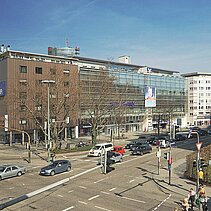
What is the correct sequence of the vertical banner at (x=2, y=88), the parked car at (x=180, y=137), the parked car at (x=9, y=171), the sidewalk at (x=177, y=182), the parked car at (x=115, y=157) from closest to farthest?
the sidewalk at (x=177, y=182) → the parked car at (x=9, y=171) → the parked car at (x=115, y=157) → the vertical banner at (x=2, y=88) → the parked car at (x=180, y=137)

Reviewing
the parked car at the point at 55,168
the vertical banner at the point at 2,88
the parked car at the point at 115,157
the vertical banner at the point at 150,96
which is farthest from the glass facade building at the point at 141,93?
the parked car at the point at 55,168

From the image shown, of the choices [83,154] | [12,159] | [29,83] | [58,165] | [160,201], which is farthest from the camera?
[29,83]

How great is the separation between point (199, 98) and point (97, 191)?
10406 cm

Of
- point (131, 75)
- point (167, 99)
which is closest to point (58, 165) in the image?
point (131, 75)

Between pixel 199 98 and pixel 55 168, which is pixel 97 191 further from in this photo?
pixel 199 98

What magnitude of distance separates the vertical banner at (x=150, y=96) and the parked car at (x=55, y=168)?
5863 cm

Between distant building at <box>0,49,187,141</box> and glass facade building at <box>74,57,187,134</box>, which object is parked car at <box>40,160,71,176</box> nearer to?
distant building at <box>0,49,187,141</box>

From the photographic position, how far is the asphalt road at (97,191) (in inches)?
797

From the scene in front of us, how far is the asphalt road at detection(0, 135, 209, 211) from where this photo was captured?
20.2 metres

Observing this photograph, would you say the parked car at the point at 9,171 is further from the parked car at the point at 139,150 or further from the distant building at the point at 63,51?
the distant building at the point at 63,51

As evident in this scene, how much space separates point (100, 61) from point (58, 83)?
131ft

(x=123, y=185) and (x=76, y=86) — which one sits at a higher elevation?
(x=76, y=86)

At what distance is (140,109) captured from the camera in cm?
8831

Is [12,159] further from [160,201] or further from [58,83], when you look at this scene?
[160,201]
